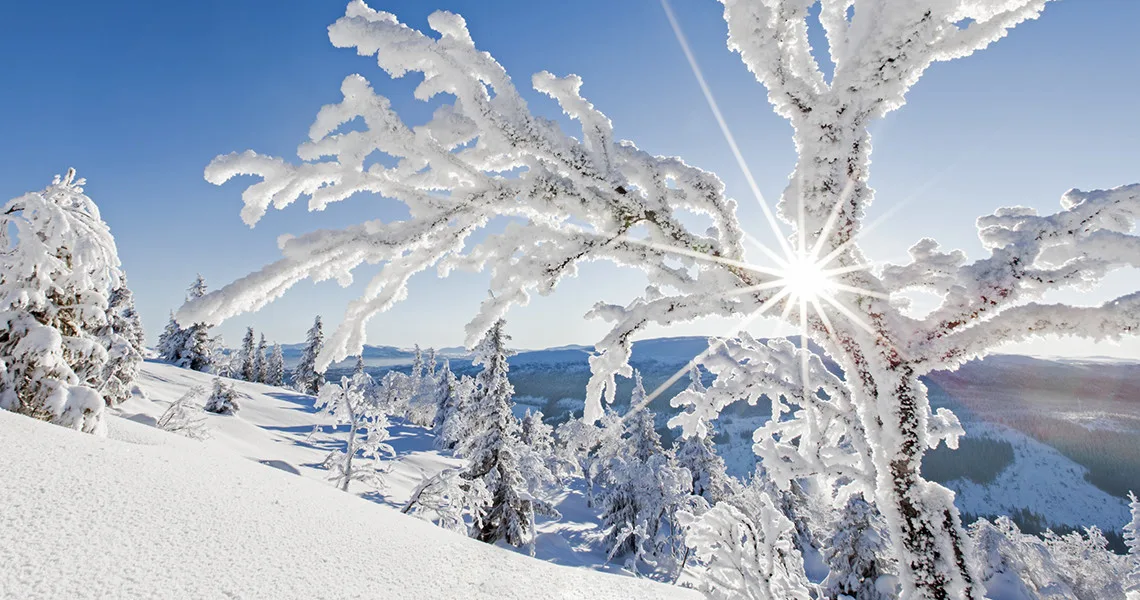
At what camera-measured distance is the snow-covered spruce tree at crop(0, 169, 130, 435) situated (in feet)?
26.8

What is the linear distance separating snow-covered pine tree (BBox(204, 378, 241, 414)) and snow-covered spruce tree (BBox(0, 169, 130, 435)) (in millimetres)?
31114

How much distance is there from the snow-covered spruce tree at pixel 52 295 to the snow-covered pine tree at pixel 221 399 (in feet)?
102

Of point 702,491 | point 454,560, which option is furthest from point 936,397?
point 454,560

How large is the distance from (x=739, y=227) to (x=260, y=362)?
94.4 metres

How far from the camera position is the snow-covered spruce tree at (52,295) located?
8180 mm

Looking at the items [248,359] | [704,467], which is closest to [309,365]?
[248,359]

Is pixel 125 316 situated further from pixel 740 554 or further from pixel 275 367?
pixel 740 554

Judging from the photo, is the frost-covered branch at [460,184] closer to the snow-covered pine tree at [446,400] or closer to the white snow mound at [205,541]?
the white snow mound at [205,541]

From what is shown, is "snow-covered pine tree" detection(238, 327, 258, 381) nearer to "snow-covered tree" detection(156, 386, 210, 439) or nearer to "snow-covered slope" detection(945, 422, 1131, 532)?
"snow-covered tree" detection(156, 386, 210, 439)

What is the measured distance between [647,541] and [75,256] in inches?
1207

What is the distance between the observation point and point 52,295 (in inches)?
391

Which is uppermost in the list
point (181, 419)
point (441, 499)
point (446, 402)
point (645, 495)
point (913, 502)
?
point (913, 502)

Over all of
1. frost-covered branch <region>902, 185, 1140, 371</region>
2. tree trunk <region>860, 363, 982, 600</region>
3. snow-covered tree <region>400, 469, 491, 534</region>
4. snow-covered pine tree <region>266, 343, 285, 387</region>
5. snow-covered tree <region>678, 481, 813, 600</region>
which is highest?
frost-covered branch <region>902, 185, 1140, 371</region>

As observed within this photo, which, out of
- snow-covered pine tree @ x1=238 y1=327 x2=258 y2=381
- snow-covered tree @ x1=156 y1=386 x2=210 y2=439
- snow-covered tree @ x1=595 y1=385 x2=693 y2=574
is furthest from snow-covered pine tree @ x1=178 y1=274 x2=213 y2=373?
snow-covered tree @ x1=595 y1=385 x2=693 y2=574
